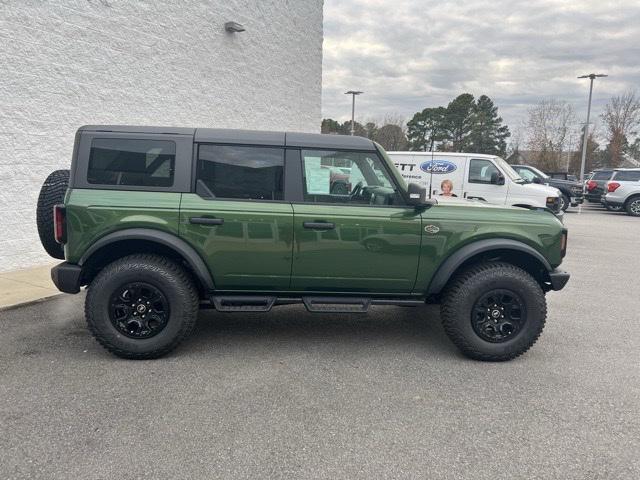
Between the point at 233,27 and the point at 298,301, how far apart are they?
292 inches

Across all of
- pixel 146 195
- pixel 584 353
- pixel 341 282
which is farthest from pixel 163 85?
pixel 584 353

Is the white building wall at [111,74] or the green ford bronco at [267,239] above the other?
the white building wall at [111,74]

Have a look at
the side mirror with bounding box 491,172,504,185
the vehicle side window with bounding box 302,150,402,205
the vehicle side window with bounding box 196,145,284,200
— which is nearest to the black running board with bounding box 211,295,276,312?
the vehicle side window with bounding box 196,145,284,200

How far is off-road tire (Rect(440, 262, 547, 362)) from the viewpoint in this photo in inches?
151

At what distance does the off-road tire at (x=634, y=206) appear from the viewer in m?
17.2

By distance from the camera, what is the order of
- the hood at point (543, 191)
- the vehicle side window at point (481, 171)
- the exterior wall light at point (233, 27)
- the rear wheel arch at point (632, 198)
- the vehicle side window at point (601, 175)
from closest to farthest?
the exterior wall light at point (233, 27) → the hood at point (543, 191) → the vehicle side window at point (481, 171) → the rear wheel arch at point (632, 198) → the vehicle side window at point (601, 175)

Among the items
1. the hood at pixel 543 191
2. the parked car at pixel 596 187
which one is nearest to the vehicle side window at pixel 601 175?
the parked car at pixel 596 187

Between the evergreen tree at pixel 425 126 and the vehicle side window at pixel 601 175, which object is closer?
the vehicle side window at pixel 601 175

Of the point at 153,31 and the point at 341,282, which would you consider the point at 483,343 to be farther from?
the point at 153,31

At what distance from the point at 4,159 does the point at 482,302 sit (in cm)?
609

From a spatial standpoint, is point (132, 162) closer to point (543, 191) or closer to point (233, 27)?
point (233, 27)

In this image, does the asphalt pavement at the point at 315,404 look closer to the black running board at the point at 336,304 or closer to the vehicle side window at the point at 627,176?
the black running board at the point at 336,304

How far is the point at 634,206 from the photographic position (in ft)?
56.5

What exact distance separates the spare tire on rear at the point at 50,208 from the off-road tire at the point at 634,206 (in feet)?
62.9
